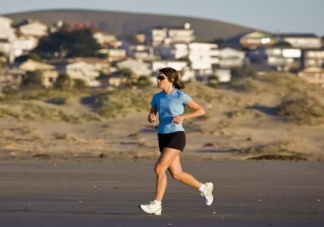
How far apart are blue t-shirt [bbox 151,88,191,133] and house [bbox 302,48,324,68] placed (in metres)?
131

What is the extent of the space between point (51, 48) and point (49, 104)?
3955 inches

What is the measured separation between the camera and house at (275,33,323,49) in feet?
558

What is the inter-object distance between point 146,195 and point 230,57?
449ft

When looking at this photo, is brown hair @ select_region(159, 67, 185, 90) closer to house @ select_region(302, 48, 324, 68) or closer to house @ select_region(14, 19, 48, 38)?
house @ select_region(302, 48, 324, 68)

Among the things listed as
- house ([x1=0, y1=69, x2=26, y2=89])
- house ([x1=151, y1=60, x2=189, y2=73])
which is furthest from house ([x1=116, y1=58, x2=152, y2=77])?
house ([x1=0, y1=69, x2=26, y2=89])

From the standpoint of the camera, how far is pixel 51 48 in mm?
136500

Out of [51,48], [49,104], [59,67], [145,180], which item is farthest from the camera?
[51,48]

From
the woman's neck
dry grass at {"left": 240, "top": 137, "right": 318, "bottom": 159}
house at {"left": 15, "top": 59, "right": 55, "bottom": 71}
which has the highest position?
the woman's neck

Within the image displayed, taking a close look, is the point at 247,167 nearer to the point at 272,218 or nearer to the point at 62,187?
the point at 62,187

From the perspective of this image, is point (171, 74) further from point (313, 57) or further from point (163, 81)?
point (313, 57)

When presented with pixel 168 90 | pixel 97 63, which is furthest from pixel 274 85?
pixel 97 63

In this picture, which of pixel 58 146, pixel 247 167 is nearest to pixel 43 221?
pixel 247 167

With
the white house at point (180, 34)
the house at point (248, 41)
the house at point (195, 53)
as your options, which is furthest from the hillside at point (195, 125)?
the white house at point (180, 34)

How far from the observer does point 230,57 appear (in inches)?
5940
